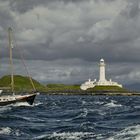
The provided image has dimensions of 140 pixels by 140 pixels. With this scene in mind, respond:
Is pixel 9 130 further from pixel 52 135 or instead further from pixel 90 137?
pixel 90 137

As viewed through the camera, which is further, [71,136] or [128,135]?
[71,136]

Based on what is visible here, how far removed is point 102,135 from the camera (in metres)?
45.5

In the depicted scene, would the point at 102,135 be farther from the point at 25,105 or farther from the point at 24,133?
the point at 25,105

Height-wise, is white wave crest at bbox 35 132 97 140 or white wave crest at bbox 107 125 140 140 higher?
white wave crest at bbox 107 125 140 140

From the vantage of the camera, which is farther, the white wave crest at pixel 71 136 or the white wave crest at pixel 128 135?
the white wave crest at pixel 71 136

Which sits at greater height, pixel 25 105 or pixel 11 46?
pixel 11 46

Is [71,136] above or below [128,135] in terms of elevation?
below

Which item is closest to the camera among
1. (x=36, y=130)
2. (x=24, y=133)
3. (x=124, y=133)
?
(x=124, y=133)

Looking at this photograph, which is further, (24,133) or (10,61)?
(10,61)

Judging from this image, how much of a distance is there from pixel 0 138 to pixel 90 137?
26.8ft

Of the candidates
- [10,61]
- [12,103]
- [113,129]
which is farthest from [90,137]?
[10,61]

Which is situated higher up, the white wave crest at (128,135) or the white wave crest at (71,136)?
the white wave crest at (128,135)

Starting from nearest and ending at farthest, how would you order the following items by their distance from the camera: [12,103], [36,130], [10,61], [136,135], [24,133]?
[136,135]
[24,133]
[36,130]
[12,103]
[10,61]

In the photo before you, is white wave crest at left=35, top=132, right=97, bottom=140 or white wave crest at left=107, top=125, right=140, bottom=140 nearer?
white wave crest at left=107, top=125, right=140, bottom=140
